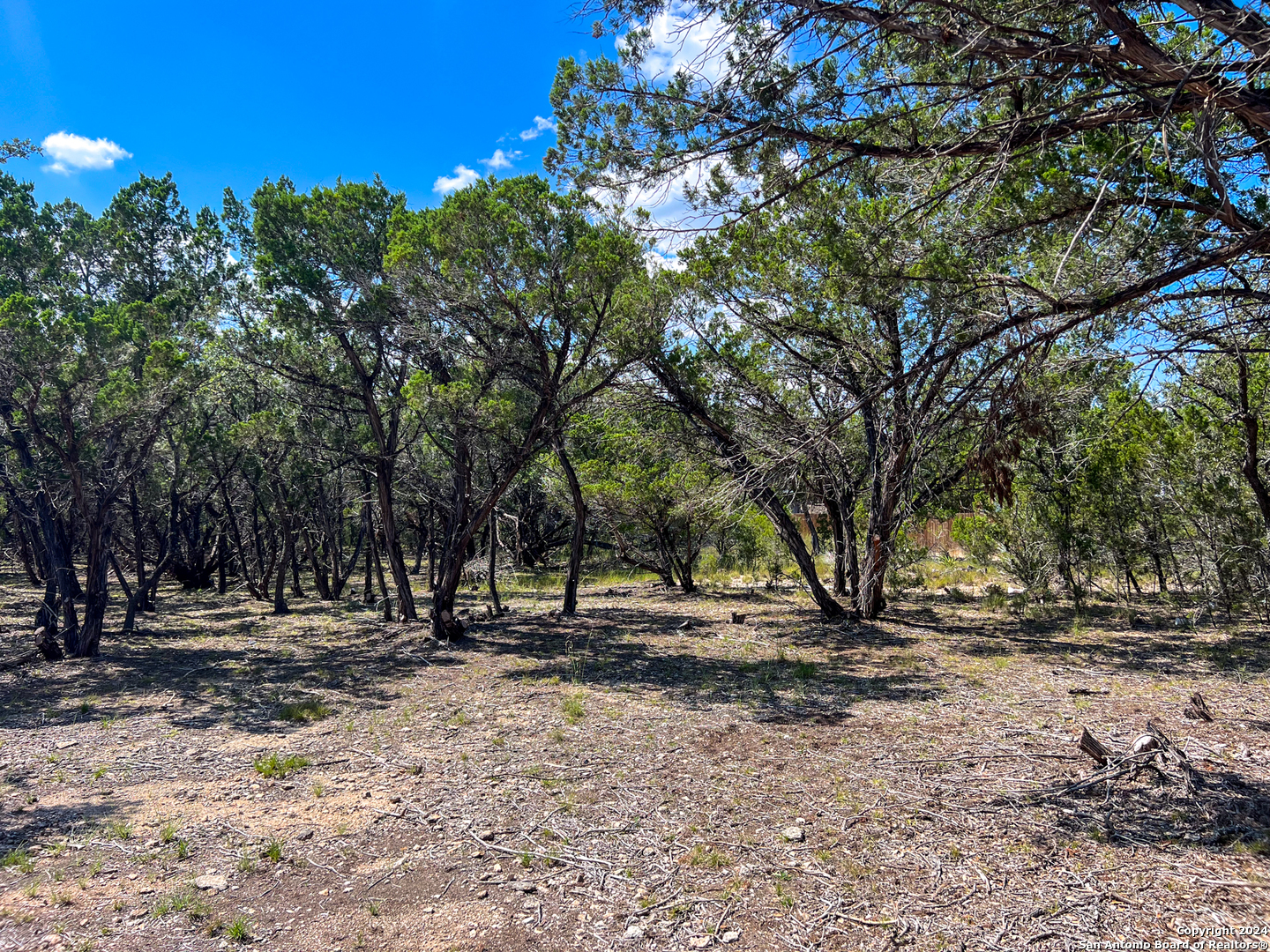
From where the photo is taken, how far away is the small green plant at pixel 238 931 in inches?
126

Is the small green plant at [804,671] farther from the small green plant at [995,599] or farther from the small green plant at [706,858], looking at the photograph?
the small green plant at [995,599]

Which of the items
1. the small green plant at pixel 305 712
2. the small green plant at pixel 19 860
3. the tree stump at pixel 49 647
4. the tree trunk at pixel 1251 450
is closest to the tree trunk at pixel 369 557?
the tree stump at pixel 49 647

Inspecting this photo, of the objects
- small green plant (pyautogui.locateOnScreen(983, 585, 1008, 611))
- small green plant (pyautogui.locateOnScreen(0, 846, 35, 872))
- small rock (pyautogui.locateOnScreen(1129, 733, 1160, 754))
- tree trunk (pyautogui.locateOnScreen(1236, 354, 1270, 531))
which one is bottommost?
small green plant (pyautogui.locateOnScreen(0, 846, 35, 872))

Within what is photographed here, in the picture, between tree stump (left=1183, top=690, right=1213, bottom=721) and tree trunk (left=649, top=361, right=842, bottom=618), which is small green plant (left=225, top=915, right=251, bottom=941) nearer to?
tree stump (left=1183, top=690, right=1213, bottom=721)

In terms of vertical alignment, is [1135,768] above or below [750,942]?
above

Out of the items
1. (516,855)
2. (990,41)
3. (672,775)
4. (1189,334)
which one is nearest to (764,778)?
(672,775)

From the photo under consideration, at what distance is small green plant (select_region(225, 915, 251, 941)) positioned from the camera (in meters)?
3.21

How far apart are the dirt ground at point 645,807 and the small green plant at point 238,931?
0.01m

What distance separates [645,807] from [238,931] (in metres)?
2.29

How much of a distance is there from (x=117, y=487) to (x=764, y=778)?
356 inches

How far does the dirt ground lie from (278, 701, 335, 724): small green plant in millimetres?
38

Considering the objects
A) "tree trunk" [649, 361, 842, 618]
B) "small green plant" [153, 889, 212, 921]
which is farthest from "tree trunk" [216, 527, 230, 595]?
"small green plant" [153, 889, 212, 921]

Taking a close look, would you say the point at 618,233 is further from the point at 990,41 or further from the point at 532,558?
the point at 532,558

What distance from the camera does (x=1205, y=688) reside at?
258 inches
